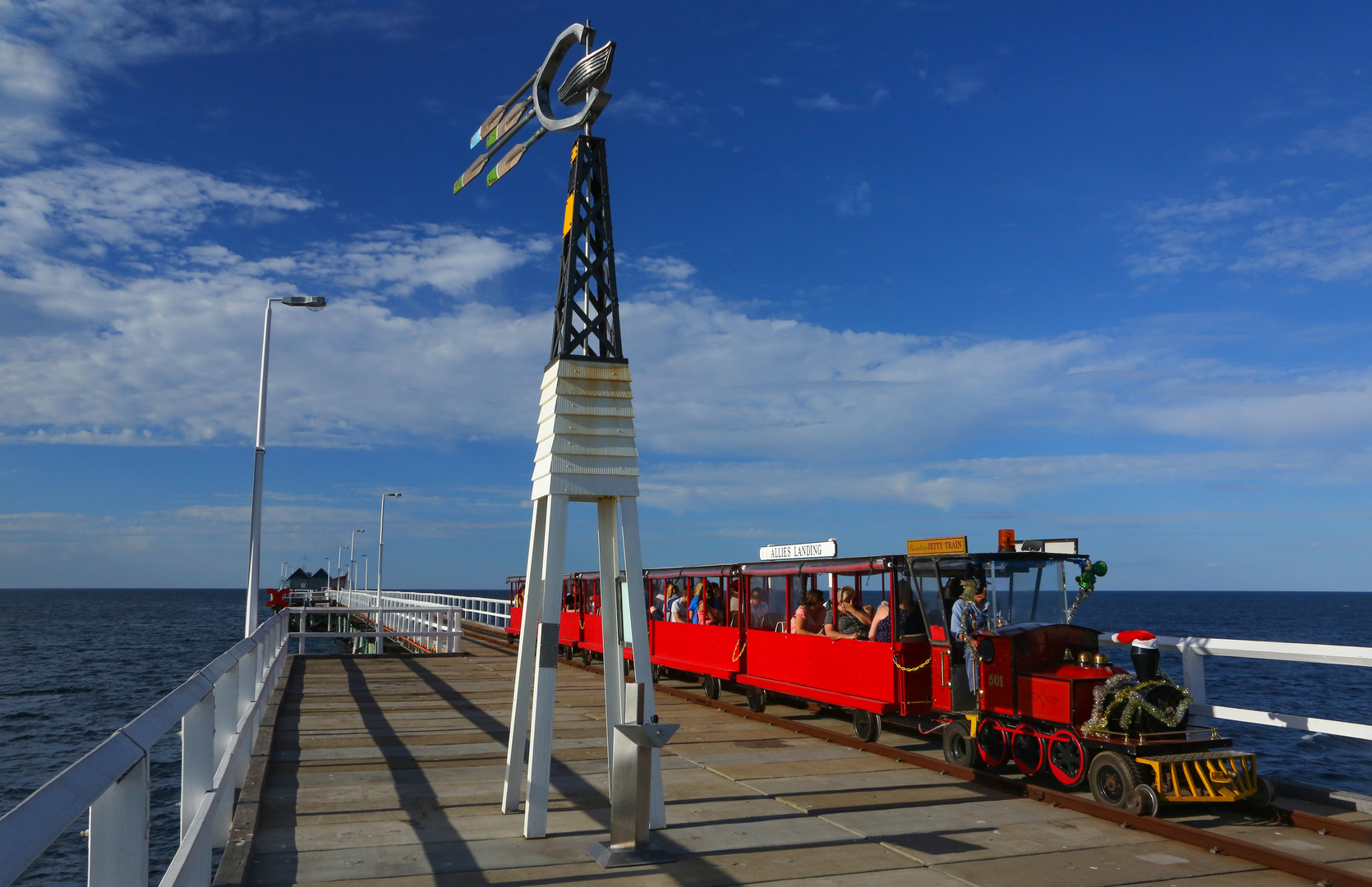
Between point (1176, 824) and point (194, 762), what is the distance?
21.9 feet

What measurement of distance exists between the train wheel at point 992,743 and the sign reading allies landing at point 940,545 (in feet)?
5.55

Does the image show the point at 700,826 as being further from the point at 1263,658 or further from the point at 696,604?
the point at 696,604

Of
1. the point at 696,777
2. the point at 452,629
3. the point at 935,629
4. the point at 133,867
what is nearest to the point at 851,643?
the point at 935,629

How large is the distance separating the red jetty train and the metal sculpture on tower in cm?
361

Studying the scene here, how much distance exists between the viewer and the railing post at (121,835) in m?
3.19

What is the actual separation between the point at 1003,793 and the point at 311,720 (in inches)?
357

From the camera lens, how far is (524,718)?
812 centimetres

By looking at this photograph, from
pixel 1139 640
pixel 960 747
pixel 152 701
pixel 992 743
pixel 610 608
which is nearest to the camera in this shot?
pixel 610 608

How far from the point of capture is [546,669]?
7.48 m

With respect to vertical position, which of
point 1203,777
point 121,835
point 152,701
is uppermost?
→ point 121,835

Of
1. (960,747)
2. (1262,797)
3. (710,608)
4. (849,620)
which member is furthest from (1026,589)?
(710,608)

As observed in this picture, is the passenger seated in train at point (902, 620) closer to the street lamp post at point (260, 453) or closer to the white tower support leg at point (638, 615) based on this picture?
the white tower support leg at point (638, 615)

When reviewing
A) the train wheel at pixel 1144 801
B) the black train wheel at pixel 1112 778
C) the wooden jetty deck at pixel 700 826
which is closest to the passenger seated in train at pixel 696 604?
the wooden jetty deck at pixel 700 826

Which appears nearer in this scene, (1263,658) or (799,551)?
(1263,658)
